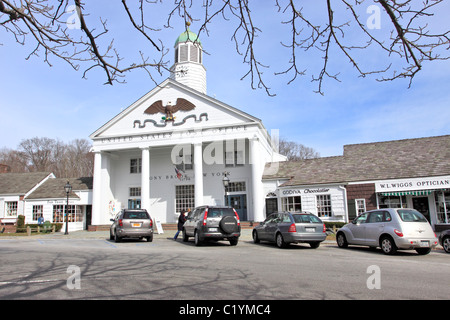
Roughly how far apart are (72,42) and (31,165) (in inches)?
2640

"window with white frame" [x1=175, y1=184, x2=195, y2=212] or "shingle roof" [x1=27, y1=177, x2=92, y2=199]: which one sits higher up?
"shingle roof" [x1=27, y1=177, x2=92, y2=199]

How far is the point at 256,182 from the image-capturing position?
88.0ft

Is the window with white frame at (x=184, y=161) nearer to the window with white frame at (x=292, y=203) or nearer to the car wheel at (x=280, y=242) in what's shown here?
the window with white frame at (x=292, y=203)

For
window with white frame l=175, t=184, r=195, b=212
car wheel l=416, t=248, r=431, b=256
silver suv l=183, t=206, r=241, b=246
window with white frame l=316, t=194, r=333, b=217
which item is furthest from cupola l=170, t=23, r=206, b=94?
car wheel l=416, t=248, r=431, b=256

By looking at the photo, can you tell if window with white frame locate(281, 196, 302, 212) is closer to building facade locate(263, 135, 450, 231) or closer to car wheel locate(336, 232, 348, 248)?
building facade locate(263, 135, 450, 231)

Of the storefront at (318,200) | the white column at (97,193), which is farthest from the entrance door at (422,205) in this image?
the white column at (97,193)

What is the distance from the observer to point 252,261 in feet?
32.9

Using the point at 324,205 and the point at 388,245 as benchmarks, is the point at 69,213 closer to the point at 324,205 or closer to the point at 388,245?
the point at 324,205

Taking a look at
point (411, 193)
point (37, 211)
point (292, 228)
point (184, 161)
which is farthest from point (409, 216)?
point (37, 211)

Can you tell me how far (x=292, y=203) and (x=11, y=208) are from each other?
1057 inches

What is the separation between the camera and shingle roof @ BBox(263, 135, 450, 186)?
76.9 feet

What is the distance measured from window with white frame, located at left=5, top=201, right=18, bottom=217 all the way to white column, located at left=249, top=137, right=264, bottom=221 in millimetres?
23223

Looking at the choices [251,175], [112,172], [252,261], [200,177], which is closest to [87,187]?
[112,172]
